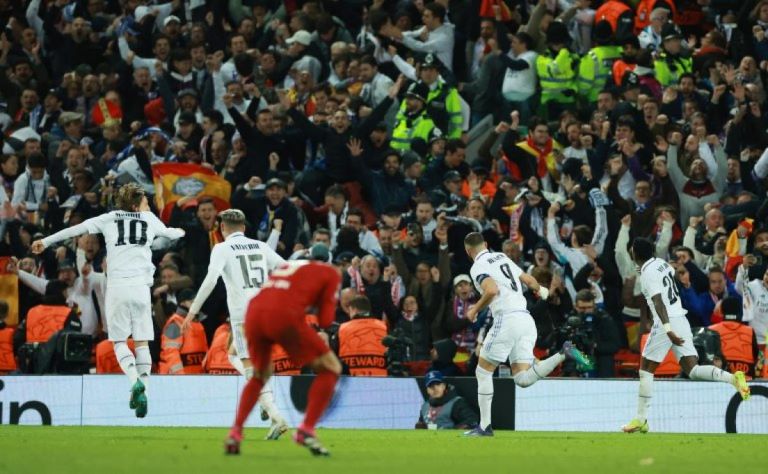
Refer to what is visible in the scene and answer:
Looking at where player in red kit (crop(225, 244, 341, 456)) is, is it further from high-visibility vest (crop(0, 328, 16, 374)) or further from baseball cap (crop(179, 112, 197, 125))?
baseball cap (crop(179, 112, 197, 125))

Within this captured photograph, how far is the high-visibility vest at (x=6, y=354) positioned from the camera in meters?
21.2

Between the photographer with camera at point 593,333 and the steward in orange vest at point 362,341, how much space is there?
2.33 m

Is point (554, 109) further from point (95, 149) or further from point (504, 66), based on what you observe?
point (95, 149)

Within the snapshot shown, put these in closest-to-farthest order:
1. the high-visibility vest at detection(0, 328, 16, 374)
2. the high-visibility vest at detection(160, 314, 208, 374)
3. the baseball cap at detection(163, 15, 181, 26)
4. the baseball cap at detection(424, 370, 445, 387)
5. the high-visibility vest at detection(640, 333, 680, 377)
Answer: the baseball cap at detection(424, 370, 445, 387) → the high-visibility vest at detection(640, 333, 680, 377) → the high-visibility vest at detection(160, 314, 208, 374) → the high-visibility vest at detection(0, 328, 16, 374) → the baseball cap at detection(163, 15, 181, 26)

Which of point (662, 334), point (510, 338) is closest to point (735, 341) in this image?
point (662, 334)

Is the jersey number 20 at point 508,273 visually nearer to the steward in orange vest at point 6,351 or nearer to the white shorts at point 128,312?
the white shorts at point 128,312

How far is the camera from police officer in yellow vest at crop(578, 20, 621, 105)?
959 inches

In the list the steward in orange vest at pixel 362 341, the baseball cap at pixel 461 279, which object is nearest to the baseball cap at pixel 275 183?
the steward in orange vest at pixel 362 341

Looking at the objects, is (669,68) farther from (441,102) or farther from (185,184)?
(185,184)

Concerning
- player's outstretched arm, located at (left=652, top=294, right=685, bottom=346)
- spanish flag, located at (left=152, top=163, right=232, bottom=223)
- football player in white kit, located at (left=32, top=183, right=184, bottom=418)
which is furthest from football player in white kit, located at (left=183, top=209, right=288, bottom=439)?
spanish flag, located at (left=152, top=163, right=232, bottom=223)

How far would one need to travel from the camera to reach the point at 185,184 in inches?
934

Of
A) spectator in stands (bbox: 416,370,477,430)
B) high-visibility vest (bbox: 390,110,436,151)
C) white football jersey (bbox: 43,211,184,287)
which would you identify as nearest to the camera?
white football jersey (bbox: 43,211,184,287)

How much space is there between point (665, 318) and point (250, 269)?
15.9ft

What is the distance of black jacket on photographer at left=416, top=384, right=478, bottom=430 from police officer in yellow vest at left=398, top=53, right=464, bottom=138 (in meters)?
6.58
